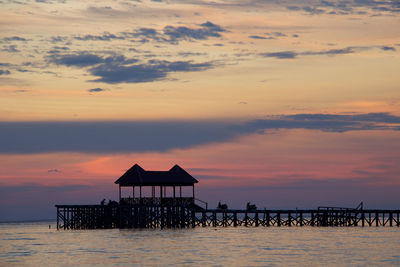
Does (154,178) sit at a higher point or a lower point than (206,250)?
higher

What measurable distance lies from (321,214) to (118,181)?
1110 inches

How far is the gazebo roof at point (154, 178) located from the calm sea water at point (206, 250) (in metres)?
5.40

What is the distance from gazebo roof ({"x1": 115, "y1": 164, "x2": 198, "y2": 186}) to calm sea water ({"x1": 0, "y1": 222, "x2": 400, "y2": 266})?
5.40 metres

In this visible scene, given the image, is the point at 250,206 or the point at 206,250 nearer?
the point at 206,250

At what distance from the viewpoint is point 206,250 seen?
206 ft

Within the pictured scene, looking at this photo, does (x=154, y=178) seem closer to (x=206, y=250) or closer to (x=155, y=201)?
(x=155, y=201)

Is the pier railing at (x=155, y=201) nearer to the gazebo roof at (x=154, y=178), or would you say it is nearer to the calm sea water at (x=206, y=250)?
the gazebo roof at (x=154, y=178)

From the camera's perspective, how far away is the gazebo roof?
8331 centimetres

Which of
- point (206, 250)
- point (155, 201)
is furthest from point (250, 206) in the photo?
point (206, 250)

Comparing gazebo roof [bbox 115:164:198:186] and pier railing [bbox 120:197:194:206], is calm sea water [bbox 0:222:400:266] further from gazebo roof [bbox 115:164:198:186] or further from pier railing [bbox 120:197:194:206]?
gazebo roof [bbox 115:164:198:186]

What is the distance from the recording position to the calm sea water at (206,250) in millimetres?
54719

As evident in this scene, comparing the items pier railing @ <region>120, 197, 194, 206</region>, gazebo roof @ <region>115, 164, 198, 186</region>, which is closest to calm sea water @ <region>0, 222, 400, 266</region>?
pier railing @ <region>120, 197, 194, 206</region>

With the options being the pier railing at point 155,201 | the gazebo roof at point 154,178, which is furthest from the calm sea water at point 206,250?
the gazebo roof at point 154,178

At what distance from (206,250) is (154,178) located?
882 inches
